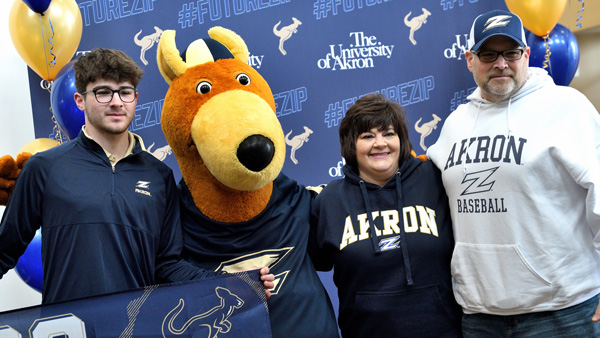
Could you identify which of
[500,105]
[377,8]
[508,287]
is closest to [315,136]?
[377,8]

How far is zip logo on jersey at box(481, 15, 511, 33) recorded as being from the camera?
1.84m

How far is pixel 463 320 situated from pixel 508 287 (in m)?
0.21

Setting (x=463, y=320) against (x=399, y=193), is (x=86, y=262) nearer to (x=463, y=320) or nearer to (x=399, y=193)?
(x=399, y=193)

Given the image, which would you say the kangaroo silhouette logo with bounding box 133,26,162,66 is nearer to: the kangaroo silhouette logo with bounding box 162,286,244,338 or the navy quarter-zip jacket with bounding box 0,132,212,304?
the navy quarter-zip jacket with bounding box 0,132,212,304

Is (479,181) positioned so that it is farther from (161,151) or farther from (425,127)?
(161,151)

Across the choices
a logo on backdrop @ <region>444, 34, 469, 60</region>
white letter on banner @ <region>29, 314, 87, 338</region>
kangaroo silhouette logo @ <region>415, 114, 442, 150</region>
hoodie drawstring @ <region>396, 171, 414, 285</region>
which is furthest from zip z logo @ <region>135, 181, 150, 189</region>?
a logo on backdrop @ <region>444, 34, 469, 60</region>

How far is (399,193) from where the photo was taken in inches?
73.7

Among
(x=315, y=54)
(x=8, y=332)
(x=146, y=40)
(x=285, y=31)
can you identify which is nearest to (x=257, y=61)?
(x=285, y=31)

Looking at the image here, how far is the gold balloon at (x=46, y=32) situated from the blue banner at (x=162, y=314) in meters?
1.53

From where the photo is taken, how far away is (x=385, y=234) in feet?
6.00

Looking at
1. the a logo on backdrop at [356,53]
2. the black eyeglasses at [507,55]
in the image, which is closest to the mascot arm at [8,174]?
the black eyeglasses at [507,55]

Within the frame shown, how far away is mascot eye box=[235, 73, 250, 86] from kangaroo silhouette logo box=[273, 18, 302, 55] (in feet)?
4.18

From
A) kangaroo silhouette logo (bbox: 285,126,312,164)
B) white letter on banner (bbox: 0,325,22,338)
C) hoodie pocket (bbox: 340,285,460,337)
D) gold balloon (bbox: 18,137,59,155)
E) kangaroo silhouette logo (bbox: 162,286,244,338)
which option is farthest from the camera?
kangaroo silhouette logo (bbox: 285,126,312,164)

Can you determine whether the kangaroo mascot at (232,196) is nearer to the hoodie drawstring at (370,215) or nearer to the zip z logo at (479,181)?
the hoodie drawstring at (370,215)
